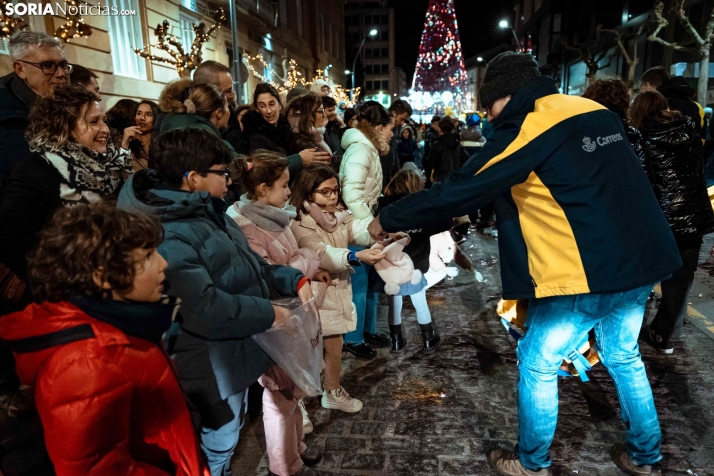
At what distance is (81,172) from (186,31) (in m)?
13.3

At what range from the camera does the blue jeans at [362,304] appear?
4117 millimetres

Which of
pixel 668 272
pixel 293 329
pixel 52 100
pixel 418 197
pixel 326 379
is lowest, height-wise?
pixel 326 379

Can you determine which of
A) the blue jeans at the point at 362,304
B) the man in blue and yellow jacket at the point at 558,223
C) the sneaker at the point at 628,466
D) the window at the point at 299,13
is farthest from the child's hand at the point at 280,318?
the window at the point at 299,13

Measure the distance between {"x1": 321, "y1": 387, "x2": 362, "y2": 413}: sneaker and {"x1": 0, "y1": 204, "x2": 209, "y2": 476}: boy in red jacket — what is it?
1849mm

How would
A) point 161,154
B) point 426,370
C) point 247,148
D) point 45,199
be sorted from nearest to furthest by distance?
point 161,154 < point 45,199 < point 426,370 < point 247,148

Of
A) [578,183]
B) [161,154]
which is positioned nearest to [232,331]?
[161,154]

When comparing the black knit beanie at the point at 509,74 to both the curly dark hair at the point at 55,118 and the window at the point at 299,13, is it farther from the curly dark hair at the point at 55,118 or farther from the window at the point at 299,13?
the window at the point at 299,13

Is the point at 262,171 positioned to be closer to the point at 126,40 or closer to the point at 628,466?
the point at 628,466

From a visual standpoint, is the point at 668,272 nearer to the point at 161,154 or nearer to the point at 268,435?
the point at 268,435

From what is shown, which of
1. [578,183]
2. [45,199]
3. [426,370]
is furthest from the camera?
[426,370]

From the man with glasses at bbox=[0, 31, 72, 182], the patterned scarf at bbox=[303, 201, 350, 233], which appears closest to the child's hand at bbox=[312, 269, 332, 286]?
the patterned scarf at bbox=[303, 201, 350, 233]

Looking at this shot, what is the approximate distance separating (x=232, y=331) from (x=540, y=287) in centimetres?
146

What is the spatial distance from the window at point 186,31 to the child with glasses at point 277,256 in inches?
506

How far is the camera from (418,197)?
2490 mm
